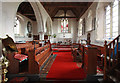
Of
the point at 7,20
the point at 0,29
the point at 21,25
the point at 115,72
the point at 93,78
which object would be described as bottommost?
the point at 93,78

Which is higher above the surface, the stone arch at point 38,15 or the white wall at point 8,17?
the stone arch at point 38,15

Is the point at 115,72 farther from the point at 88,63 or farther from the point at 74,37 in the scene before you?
the point at 74,37

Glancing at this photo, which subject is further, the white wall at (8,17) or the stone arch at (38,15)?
the stone arch at (38,15)

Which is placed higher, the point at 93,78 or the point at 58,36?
the point at 58,36

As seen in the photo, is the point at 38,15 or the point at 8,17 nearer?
the point at 8,17

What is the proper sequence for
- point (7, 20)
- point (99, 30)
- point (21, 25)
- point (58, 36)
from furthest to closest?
point (58, 36)
point (21, 25)
point (99, 30)
point (7, 20)

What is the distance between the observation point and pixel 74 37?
13.8 metres

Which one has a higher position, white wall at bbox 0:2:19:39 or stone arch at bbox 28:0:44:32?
stone arch at bbox 28:0:44:32

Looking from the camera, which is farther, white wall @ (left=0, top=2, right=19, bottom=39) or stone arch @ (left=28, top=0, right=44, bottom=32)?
stone arch @ (left=28, top=0, right=44, bottom=32)

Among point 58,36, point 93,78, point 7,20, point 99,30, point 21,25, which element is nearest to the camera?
point 93,78

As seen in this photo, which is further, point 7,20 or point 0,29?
point 7,20

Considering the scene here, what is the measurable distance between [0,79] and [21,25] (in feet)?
31.5

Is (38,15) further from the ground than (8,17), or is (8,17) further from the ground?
(38,15)

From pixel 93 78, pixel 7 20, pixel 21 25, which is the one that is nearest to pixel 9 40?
pixel 7 20
